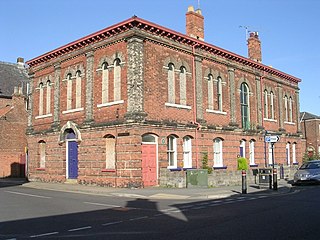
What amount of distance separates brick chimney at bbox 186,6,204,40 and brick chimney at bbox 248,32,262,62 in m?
8.15

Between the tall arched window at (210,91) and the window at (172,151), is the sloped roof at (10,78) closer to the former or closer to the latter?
the tall arched window at (210,91)

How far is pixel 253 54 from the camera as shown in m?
33.2

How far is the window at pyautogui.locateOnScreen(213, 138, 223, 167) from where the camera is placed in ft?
84.2

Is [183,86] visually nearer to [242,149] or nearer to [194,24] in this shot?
[194,24]

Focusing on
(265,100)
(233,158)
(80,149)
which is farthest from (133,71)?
(265,100)

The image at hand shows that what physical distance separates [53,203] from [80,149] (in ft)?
30.3

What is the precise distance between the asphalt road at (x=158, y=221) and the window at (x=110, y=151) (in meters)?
7.58

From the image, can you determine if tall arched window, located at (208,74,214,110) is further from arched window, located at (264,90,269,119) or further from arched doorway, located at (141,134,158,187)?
arched window, located at (264,90,269,119)

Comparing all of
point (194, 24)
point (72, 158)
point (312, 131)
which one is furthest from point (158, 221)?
point (312, 131)

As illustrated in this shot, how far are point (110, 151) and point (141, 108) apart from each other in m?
3.52

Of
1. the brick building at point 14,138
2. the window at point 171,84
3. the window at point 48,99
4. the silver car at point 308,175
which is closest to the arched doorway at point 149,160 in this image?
the window at point 171,84

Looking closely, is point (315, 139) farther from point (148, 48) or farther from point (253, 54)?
point (148, 48)

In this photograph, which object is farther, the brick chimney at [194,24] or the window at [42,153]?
the window at [42,153]

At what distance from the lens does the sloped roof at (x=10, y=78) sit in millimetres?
42500
